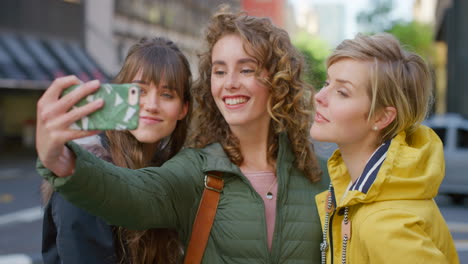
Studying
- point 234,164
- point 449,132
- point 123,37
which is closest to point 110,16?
point 123,37

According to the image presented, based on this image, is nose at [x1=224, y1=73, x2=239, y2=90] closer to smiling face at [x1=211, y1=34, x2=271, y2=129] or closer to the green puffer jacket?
smiling face at [x1=211, y1=34, x2=271, y2=129]

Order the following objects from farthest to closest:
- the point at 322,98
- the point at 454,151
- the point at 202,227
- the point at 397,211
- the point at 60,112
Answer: the point at 454,151 → the point at 202,227 → the point at 322,98 → the point at 397,211 → the point at 60,112

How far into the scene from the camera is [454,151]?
11766 millimetres

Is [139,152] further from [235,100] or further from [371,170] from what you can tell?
[371,170]

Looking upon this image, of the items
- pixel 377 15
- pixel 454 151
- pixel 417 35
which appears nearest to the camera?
pixel 454 151

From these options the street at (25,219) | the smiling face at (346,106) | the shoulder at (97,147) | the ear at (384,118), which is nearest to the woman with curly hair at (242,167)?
the shoulder at (97,147)

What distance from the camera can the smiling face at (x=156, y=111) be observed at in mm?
2736

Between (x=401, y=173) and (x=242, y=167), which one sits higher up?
(x=401, y=173)

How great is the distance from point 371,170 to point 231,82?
0.87 meters

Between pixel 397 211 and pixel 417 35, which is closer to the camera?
pixel 397 211

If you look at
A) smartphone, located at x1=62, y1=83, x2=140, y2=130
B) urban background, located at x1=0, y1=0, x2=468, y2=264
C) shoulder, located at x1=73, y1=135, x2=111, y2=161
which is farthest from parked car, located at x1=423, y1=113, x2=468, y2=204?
smartphone, located at x1=62, y1=83, x2=140, y2=130

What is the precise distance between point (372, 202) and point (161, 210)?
0.86 meters

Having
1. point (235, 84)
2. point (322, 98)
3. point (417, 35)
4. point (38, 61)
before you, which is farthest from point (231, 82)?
point (417, 35)

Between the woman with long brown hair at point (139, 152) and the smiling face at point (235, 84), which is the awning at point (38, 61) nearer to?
the woman with long brown hair at point (139, 152)
